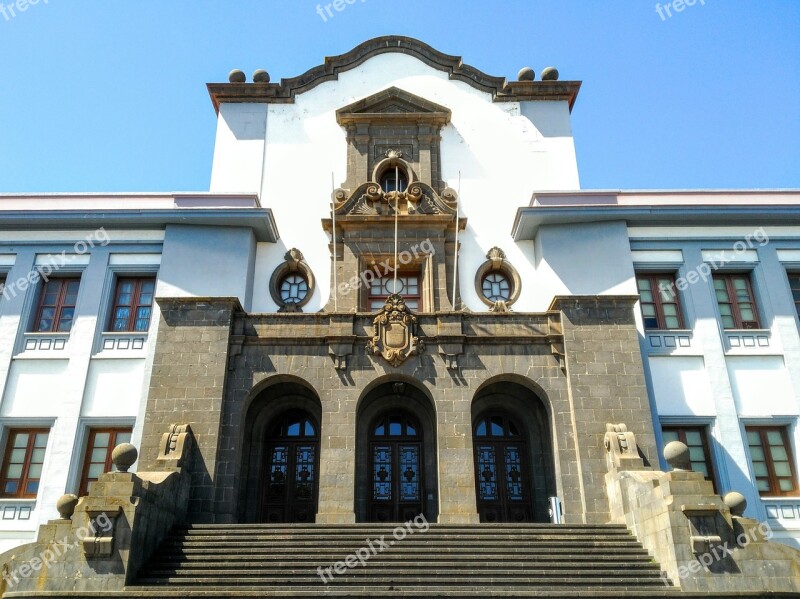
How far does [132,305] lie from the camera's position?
18359 millimetres

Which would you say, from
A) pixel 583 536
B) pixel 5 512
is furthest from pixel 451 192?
pixel 5 512

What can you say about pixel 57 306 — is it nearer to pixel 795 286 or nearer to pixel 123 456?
pixel 123 456

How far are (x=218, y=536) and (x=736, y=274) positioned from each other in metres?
14.9

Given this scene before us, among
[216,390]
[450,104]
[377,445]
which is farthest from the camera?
[450,104]

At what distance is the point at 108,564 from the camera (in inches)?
451

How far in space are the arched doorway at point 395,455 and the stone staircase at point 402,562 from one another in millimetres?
3228

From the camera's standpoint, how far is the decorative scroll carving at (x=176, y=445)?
47.2ft

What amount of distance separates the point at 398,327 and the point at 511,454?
4.33m

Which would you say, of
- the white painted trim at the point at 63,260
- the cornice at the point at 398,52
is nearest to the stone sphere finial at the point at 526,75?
the cornice at the point at 398,52

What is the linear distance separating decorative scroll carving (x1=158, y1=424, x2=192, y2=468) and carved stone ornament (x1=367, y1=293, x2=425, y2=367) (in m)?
4.52

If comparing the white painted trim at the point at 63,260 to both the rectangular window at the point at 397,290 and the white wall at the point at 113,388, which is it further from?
the rectangular window at the point at 397,290

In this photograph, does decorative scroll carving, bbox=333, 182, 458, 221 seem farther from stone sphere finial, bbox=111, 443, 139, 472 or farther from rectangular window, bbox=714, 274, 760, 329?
stone sphere finial, bbox=111, 443, 139, 472

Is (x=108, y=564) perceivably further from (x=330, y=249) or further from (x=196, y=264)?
(x=330, y=249)

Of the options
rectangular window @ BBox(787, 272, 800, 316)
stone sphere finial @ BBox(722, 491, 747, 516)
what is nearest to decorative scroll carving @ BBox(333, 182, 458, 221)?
rectangular window @ BBox(787, 272, 800, 316)
